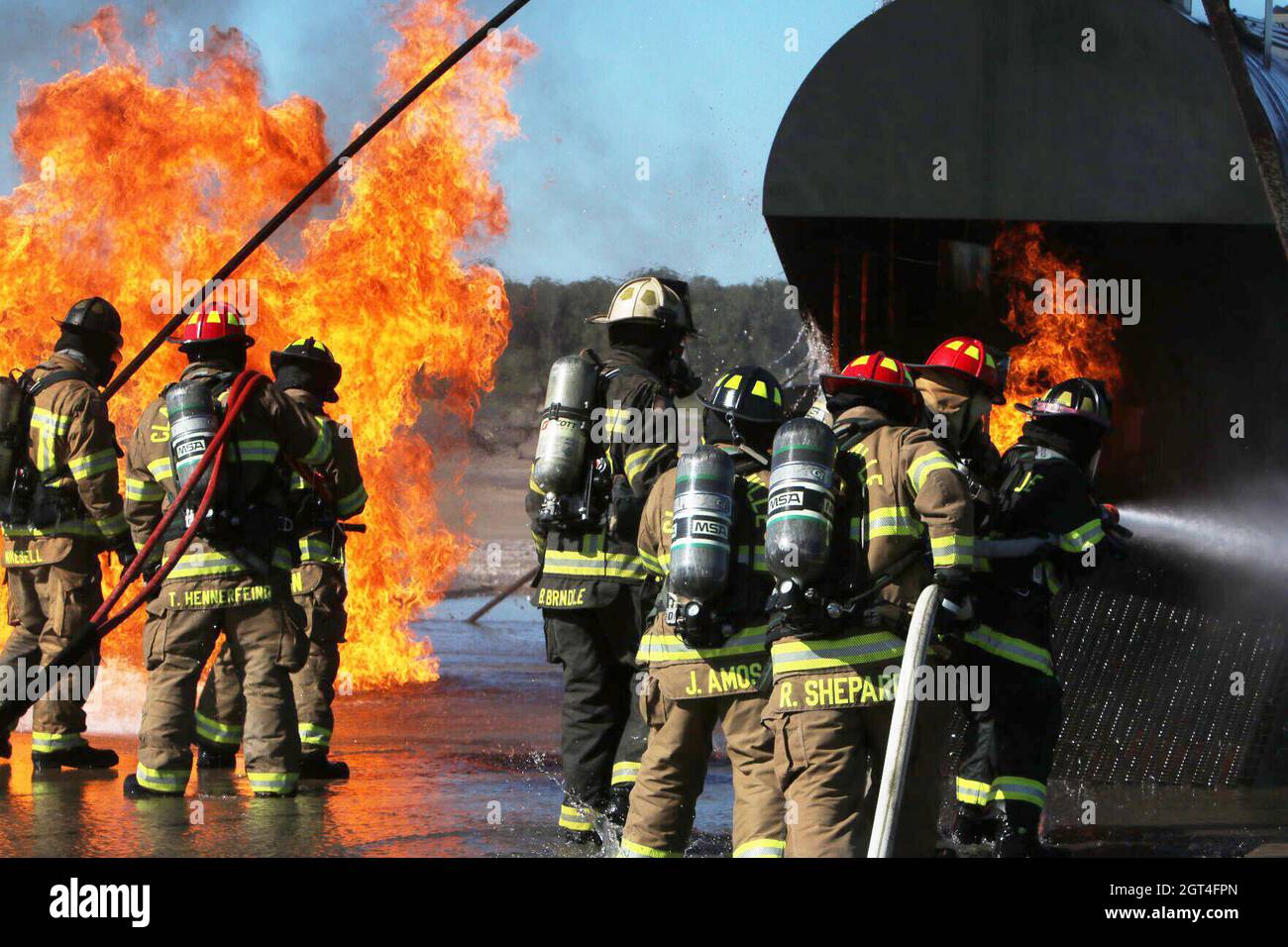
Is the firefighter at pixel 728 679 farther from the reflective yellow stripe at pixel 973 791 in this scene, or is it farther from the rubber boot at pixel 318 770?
the rubber boot at pixel 318 770

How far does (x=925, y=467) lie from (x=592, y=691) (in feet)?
6.20

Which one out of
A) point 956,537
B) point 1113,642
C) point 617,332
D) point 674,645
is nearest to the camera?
point 956,537

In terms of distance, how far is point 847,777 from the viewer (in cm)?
455

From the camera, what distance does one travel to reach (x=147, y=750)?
6.65m

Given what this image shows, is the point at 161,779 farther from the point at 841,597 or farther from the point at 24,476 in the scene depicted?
the point at 841,597

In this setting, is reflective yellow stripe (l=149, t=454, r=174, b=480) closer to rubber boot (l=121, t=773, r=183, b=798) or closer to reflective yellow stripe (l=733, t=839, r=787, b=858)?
rubber boot (l=121, t=773, r=183, b=798)

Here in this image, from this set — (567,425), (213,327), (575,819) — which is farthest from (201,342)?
(575,819)

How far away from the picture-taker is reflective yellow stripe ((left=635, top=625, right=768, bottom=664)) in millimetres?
4953

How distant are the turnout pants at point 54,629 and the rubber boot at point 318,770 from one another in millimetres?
1152

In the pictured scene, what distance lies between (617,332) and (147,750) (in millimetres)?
2680

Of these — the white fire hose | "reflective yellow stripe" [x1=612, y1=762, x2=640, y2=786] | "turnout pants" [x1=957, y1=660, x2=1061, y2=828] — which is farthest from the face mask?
"reflective yellow stripe" [x1=612, y1=762, x2=640, y2=786]

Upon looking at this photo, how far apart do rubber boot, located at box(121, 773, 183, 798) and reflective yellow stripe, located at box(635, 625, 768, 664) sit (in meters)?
2.66
